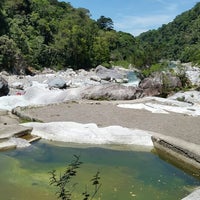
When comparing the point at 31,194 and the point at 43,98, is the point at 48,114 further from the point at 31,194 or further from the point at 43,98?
the point at 31,194

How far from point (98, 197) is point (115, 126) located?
6.14 metres

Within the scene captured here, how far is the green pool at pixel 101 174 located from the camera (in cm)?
941

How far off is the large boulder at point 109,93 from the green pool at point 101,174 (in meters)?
10.6

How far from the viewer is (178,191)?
32.0 feet

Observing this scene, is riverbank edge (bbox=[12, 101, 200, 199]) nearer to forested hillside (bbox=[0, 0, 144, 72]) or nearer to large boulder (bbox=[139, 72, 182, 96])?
large boulder (bbox=[139, 72, 182, 96])

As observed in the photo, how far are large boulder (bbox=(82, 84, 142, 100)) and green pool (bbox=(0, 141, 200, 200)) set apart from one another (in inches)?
419

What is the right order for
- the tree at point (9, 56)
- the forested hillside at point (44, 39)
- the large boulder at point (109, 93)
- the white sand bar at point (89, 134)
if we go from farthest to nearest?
the forested hillside at point (44, 39) → the tree at point (9, 56) → the large boulder at point (109, 93) → the white sand bar at point (89, 134)

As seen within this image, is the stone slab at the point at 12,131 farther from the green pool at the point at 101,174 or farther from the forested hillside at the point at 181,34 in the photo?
the forested hillside at the point at 181,34

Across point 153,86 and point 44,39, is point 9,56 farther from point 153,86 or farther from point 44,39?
point 153,86

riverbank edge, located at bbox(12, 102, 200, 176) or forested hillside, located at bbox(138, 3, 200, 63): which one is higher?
forested hillside, located at bbox(138, 3, 200, 63)

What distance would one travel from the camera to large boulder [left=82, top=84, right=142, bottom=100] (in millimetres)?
24297

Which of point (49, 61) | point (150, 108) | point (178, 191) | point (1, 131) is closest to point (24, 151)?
point (1, 131)

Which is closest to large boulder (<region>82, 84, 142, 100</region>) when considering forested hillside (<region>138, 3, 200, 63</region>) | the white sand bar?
the white sand bar

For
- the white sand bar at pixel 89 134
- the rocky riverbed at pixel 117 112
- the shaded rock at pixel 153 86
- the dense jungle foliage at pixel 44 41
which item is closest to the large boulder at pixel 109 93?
the rocky riverbed at pixel 117 112
